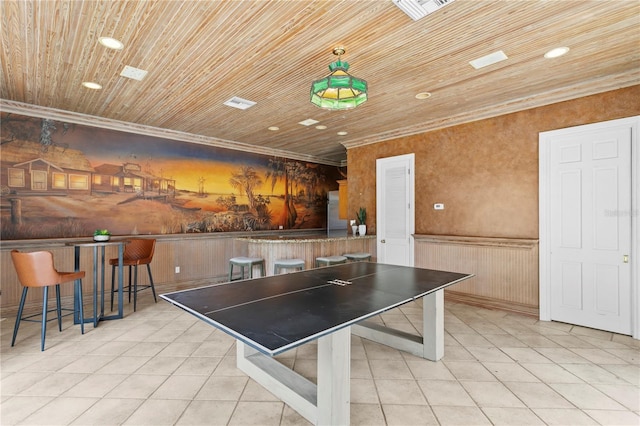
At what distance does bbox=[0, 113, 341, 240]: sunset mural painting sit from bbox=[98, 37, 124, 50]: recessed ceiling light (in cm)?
271

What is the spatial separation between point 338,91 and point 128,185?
4.44 m

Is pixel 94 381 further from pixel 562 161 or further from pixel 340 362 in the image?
pixel 562 161

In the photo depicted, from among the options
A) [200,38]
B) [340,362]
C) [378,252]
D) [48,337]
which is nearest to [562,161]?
[378,252]

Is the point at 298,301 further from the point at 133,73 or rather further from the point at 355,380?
the point at 133,73

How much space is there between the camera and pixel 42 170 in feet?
15.0

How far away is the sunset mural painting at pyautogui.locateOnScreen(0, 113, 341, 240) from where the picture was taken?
4.44 meters

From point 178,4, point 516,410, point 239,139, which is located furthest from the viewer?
point 239,139

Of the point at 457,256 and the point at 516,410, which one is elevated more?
the point at 457,256

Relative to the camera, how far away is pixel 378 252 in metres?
6.05

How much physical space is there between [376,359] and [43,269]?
365 cm

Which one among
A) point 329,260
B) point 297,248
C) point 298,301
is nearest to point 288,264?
point 297,248

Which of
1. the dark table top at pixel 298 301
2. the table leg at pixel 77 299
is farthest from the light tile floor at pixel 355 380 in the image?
the dark table top at pixel 298 301

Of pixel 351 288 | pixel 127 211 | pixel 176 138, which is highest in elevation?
pixel 176 138

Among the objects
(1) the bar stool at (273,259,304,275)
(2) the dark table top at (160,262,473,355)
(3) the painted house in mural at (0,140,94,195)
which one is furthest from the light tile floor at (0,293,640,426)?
(3) the painted house in mural at (0,140,94,195)
